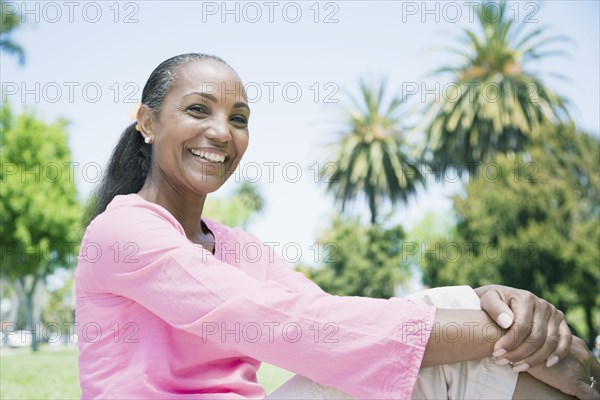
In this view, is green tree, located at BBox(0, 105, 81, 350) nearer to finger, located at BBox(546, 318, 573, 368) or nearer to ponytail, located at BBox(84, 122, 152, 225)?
ponytail, located at BBox(84, 122, 152, 225)

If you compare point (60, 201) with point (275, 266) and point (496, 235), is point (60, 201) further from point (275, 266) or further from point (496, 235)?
point (275, 266)

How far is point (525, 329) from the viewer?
184 cm

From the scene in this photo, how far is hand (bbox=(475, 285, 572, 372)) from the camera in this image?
1788 millimetres

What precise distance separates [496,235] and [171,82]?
2420 centimetres

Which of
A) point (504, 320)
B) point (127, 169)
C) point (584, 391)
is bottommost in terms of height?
point (584, 391)

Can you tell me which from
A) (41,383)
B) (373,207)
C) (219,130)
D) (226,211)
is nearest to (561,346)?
(219,130)

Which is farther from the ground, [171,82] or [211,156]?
[171,82]

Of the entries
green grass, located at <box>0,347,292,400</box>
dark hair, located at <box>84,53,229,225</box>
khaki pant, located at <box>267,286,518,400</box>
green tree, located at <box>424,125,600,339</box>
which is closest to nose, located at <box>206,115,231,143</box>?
dark hair, located at <box>84,53,229,225</box>

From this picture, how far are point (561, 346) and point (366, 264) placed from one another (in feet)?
101

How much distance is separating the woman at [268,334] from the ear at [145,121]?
0.48m

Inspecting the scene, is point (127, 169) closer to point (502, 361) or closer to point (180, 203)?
point (180, 203)

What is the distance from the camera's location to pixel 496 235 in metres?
25.3

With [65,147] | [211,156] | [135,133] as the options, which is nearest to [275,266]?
[211,156]

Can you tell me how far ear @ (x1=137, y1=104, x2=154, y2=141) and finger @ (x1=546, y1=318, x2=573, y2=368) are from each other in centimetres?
152
